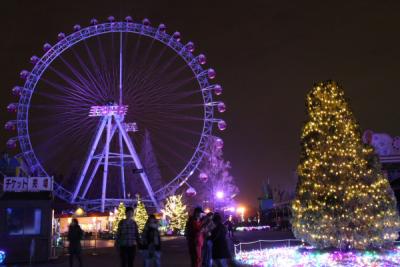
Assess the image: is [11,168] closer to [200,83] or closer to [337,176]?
[200,83]

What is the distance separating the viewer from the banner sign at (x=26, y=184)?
18.6 metres

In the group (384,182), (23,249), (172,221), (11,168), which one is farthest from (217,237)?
(172,221)

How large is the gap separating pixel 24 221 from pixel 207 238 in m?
9.68

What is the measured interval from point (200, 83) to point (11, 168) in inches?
558

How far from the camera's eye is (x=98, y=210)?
45250mm

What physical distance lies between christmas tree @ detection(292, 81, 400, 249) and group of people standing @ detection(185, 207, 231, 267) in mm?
3574

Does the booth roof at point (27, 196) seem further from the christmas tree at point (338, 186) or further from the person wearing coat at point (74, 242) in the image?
the christmas tree at point (338, 186)

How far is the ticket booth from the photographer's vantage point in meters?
17.4

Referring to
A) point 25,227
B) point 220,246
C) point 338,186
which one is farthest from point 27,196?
point 338,186

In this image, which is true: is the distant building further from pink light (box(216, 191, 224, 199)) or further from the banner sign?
the banner sign

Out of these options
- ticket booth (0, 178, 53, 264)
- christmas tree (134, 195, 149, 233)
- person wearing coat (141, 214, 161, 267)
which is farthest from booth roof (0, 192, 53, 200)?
christmas tree (134, 195, 149, 233)

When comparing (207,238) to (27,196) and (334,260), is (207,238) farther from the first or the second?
(27,196)

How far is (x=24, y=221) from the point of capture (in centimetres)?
1778

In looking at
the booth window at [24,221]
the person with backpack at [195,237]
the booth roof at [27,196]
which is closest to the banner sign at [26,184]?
the booth roof at [27,196]
